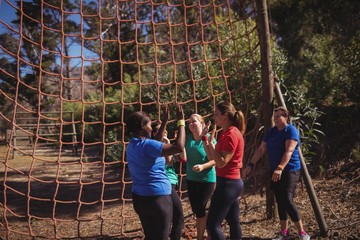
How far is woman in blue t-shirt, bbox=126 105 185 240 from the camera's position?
85.0 inches

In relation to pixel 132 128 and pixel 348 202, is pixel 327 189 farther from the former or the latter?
pixel 132 128

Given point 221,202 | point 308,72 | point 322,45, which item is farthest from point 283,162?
point 322,45

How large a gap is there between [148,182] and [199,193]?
0.76 metres

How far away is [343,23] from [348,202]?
784 centimetres

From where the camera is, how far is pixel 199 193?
9.27 ft

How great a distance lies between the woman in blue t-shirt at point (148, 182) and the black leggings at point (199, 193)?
24.5 inches

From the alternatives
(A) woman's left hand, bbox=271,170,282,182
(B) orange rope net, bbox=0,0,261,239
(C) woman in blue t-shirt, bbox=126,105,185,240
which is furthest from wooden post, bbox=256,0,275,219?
(C) woman in blue t-shirt, bbox=126,105,185,240

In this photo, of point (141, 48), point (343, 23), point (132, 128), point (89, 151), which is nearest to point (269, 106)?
point (132, 128)

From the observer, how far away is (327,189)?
15.0ft

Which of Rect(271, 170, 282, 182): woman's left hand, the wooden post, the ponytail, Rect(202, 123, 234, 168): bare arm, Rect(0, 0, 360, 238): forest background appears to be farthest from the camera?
Rect(0, 0, 360, 238): forest background

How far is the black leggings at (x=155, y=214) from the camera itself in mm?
2162

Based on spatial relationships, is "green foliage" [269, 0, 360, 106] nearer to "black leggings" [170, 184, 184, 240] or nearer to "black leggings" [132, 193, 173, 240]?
"black leggings" [170, 184, 184, 240]

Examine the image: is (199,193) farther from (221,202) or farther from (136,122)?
(136,122)

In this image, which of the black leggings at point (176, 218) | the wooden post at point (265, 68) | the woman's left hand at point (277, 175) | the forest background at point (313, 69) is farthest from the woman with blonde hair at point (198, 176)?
the forest background at point (313, 69)
